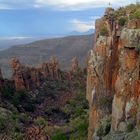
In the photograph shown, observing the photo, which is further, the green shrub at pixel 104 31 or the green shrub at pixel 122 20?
the green shrub at pixel 104 31

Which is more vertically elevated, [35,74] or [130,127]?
[130,127]

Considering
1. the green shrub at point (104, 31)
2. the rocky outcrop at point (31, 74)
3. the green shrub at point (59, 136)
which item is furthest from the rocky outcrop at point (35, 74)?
the green shrub at point (104, 31)

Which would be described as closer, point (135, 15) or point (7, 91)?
point (135, 15)

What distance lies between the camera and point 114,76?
39.2m

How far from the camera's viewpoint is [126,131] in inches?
1249

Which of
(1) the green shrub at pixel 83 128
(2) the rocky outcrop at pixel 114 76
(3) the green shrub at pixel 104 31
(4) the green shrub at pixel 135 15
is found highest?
(4) the green shrub at pixel 135 15

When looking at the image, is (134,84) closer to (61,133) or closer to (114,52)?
(114,52)

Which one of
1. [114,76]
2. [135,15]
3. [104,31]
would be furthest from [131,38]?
[104,31]

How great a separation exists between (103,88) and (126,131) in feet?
29.9

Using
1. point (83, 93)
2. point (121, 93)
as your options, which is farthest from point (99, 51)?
point (83, 93)

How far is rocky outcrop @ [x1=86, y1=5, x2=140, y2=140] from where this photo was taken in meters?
32.4

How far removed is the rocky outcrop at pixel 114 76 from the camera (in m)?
32.4

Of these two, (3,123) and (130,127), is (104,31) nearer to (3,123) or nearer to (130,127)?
(130,127)

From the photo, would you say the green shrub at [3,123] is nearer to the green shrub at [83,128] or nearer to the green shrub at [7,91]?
the green shrub at [83,128]
